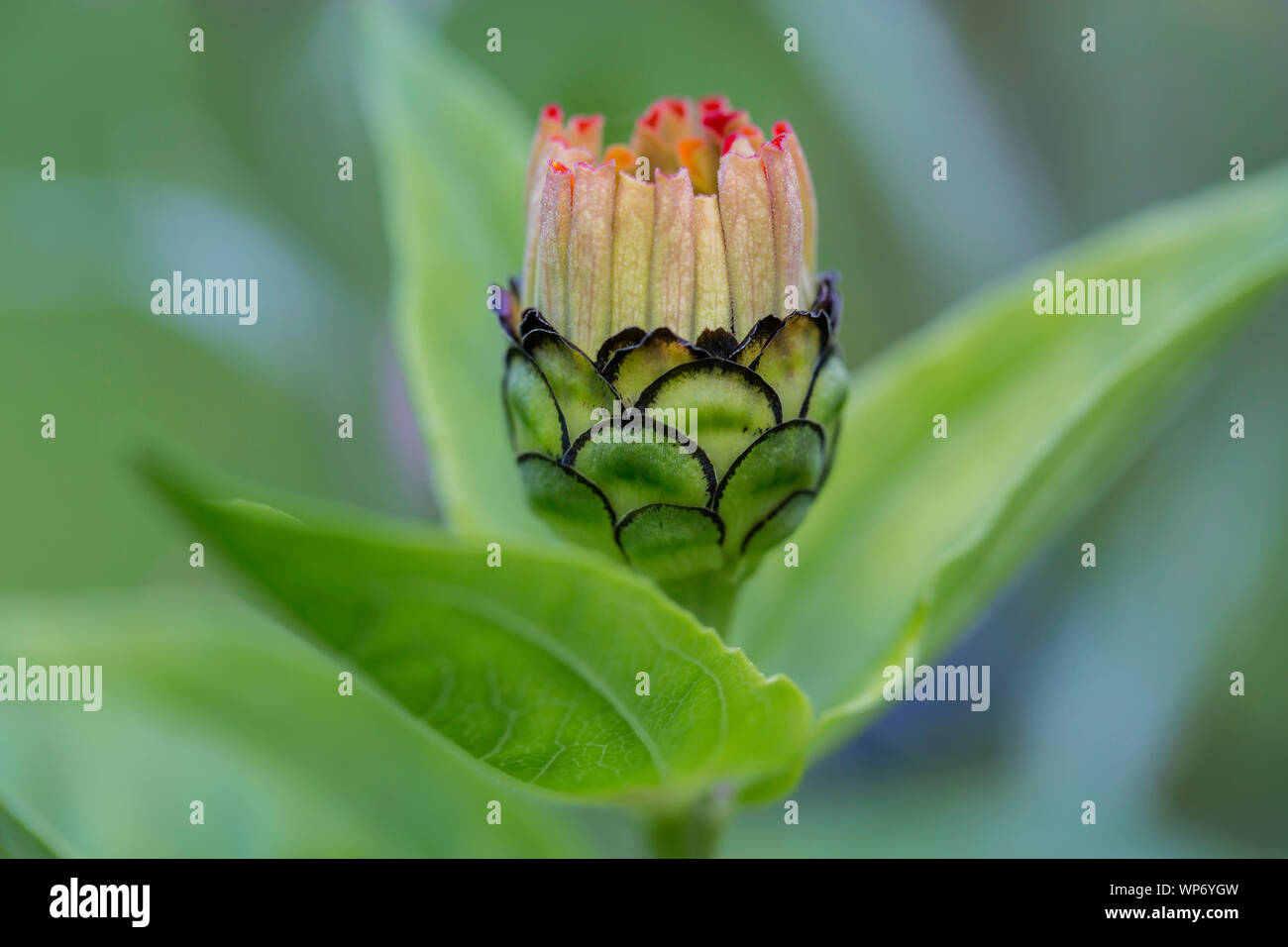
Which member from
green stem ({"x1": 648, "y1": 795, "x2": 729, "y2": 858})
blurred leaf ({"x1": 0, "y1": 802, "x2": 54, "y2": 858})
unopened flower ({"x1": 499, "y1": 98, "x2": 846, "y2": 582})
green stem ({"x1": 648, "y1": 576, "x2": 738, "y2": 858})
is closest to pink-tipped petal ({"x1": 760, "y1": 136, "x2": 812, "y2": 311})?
unopened flower ({"x1": 499, "y1": 98, "x2": 846, "y2": 582})

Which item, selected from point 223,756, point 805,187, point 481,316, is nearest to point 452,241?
point 481,316

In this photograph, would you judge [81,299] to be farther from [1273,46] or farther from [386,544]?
[1273,46]

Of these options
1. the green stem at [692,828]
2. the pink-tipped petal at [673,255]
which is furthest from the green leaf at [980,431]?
the pink-tipped petal at [673,255]

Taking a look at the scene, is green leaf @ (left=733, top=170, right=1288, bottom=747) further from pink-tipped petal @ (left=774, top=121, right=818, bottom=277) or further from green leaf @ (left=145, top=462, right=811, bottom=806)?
pink-tipped petal @ (left=774, top=121, right=818, bottom=277)

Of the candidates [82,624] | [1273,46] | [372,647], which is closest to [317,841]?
[82,624]

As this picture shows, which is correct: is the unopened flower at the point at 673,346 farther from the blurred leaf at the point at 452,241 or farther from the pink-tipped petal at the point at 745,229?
the blurred leaf at the point at 452,241
